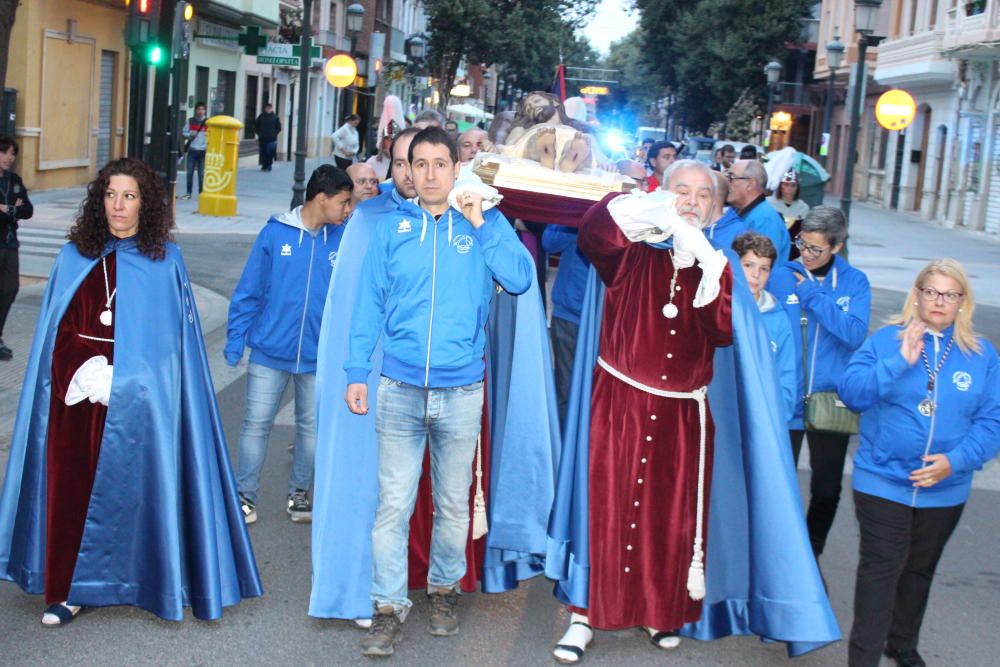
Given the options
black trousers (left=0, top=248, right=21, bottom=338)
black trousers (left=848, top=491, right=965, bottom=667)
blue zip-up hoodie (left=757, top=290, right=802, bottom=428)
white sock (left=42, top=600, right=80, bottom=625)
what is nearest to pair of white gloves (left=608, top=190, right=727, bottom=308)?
blue zip-up hoodie (left=757, top=290, right=802, bottom=428)

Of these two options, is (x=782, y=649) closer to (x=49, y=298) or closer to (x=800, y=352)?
(x=800, y=352)

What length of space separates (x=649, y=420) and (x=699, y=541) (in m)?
0.50

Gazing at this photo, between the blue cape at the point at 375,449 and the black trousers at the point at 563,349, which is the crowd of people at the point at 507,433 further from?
the black trousers at the point at 563,349

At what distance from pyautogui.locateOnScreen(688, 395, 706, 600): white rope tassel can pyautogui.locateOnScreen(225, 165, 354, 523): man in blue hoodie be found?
208cm

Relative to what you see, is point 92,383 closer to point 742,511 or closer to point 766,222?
point 742,511

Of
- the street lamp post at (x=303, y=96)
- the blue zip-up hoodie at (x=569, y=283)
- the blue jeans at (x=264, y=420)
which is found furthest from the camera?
the street lamp post at (x=303, y=96)

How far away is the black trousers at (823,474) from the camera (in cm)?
552

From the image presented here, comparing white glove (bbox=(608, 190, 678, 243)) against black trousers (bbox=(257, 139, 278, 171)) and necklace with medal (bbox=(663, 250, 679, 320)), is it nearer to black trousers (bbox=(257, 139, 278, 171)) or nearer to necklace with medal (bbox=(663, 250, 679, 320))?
necklace with medal (bbox=(663, 250, 679, 320))

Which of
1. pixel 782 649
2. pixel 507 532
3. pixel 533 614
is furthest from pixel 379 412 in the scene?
pixel 782 649

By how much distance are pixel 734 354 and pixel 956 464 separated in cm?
88

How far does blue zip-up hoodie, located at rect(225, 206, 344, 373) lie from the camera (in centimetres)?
611

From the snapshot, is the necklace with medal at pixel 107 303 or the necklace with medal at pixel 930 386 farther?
the necklace with medal at pixel 107 303

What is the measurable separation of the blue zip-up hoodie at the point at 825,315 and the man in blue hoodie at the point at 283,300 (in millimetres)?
2093

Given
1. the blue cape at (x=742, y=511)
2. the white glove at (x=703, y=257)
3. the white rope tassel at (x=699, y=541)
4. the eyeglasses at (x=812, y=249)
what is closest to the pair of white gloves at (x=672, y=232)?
the white glove at (x=703, y=257)
